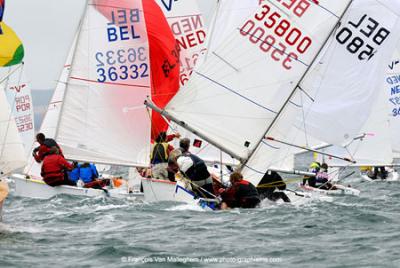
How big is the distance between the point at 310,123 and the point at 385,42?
1916 mm

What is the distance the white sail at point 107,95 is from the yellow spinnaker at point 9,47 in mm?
6195

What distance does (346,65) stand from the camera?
17.2m

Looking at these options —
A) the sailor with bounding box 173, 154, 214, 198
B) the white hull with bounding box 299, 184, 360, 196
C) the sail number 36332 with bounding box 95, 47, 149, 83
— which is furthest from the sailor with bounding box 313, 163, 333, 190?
the sailor with bounding box 173, 154, 214, 198

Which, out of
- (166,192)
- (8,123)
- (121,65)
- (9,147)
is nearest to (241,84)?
(166,192)

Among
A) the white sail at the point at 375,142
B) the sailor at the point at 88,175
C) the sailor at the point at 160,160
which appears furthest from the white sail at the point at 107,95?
the white sail at the point at 375,142

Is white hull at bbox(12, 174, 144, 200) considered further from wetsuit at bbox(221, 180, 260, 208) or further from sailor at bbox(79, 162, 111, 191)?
wetsuit at bbox(221, 180, 260, 208)

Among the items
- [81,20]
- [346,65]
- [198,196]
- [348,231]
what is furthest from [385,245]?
[81,20]

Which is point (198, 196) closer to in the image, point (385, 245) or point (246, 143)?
point (246, 143)

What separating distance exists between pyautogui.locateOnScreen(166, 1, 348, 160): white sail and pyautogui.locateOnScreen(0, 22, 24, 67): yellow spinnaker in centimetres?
436

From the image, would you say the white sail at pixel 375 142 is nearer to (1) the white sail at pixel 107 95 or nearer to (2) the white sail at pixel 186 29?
(2) the white sail at pixel 186 29

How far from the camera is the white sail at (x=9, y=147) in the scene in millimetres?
13461

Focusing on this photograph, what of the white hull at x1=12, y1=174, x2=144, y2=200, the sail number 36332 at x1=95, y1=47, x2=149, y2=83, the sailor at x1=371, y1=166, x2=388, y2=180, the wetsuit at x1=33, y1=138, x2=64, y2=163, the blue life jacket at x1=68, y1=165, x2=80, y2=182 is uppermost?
the sail number 36332 at x1=95, y1=47, x2=149, y2=83

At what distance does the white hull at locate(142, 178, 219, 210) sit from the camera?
16.0 m

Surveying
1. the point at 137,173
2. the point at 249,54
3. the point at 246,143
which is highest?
the point at 249,54
